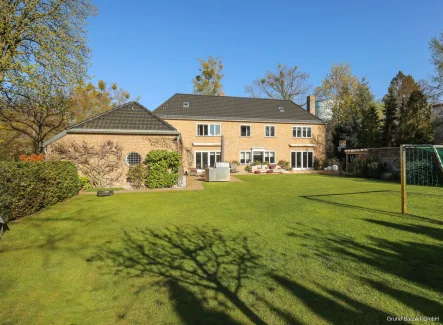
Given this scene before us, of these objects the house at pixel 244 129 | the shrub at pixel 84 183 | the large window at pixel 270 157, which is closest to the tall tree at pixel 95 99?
the house at pixel 244 129

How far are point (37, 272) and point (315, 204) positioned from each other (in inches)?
371

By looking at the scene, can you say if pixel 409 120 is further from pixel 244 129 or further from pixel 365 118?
pixel 244 129

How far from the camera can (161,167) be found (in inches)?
628

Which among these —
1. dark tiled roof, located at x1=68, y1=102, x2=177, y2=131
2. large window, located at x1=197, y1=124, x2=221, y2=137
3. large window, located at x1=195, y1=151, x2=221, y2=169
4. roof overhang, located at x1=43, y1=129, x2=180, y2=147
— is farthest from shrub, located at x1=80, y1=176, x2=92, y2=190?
large window, located at x1=197, y1=124, x2=221, y2=137

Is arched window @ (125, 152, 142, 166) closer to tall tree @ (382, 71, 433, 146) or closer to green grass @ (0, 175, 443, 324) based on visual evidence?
green grass @ (0, 175, 443, 324)

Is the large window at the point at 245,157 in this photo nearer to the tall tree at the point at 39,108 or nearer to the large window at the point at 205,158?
the large window at the point at 205,158

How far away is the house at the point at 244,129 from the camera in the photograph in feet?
92.2

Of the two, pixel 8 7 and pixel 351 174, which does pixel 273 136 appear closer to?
pixel 351 174

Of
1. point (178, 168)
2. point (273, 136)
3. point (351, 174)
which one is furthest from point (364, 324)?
point (273, 136)

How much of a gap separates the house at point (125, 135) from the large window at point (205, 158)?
1101 cm

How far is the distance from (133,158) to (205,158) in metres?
12.6

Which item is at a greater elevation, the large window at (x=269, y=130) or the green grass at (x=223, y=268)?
the large window at (x=269, y=130)

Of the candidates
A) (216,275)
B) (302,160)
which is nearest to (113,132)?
(216,275)

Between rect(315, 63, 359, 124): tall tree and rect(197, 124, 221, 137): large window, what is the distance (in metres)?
19.9
